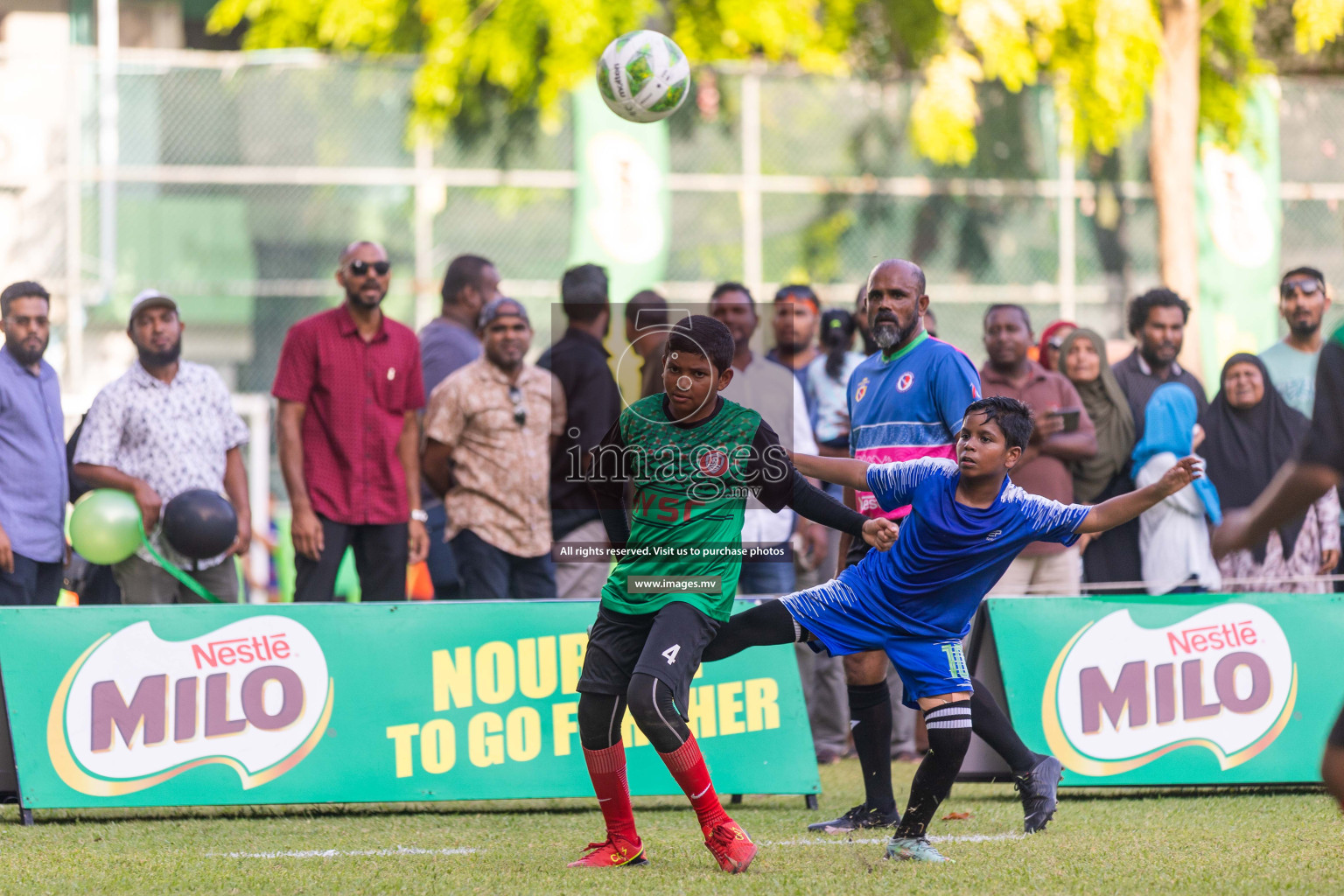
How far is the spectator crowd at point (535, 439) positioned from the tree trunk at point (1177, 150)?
367 inches

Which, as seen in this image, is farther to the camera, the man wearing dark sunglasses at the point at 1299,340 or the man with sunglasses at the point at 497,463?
the man wearing dark sunglasses at the point at 1299,340

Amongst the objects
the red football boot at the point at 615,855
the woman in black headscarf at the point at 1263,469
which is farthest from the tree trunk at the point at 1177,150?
the red football boot at the point at 615,855

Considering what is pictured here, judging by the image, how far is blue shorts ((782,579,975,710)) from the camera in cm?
595

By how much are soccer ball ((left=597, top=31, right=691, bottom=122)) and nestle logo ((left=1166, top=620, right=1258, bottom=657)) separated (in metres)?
4.33

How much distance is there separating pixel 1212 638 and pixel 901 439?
227 centimetres

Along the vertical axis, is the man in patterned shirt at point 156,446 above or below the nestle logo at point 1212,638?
above

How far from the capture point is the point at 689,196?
18734 mm

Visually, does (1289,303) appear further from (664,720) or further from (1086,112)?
(1086,112)

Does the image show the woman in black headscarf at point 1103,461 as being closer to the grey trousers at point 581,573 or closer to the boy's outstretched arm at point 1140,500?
the grey trousers at point 581,573

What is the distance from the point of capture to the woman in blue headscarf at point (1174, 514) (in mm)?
8898

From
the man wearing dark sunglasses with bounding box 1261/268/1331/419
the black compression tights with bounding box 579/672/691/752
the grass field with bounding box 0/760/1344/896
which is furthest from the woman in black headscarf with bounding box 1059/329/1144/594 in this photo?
the black compression tights with bounding box 579/672/691/752

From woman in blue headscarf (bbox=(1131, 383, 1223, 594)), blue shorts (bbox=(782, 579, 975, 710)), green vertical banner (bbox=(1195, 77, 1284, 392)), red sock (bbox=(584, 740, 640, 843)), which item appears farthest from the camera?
green vertical banner (bbox=(1195, 77, 1284, 392))

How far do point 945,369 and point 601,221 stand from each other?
40.1ft

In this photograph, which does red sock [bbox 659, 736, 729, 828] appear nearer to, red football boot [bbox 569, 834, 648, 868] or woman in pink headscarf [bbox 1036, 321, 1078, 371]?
red football boot [bbox 569, 834, 648, 868]
